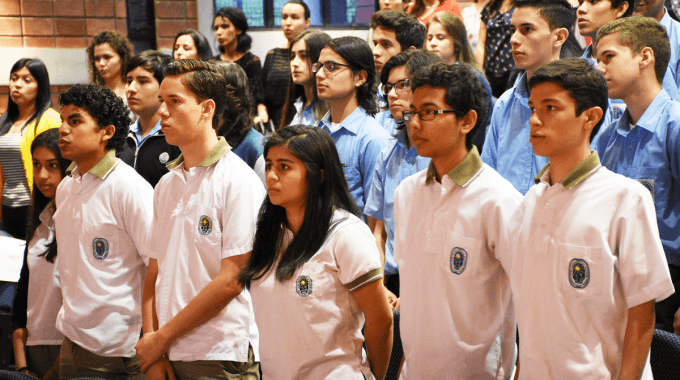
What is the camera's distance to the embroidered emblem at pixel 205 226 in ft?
7.04

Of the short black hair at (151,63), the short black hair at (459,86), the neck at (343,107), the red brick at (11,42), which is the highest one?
the red brick at (11,42)

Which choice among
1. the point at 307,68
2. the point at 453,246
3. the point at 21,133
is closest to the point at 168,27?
the point at 21,133

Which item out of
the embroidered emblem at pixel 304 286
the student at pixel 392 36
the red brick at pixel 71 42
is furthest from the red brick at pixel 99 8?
the embroidered emblem at pixel 304 286

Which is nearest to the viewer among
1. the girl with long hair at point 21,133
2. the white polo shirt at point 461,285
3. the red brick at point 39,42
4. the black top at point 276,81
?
the white polo shirt at point 461,285

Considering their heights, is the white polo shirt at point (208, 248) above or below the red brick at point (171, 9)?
below

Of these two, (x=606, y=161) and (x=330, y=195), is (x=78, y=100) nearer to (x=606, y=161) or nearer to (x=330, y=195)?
(x=330, y=195)

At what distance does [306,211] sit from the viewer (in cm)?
196

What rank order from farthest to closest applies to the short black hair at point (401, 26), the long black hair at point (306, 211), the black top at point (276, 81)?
the black top at point (276, 81), the short black hair at point (401, 26), the long black hair at point (306, 211)

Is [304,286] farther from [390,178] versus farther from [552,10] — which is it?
[552,10]

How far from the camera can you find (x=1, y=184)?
4.12 m

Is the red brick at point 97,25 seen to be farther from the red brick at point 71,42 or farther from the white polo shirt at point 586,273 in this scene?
the white polo shirt at point 586,273

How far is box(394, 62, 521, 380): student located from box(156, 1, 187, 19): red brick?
466 cm

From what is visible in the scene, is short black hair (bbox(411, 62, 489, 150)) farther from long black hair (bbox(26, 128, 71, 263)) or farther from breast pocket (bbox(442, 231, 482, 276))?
long black hair (bbox(26, 128, 71, 263))

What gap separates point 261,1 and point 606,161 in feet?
16.5
